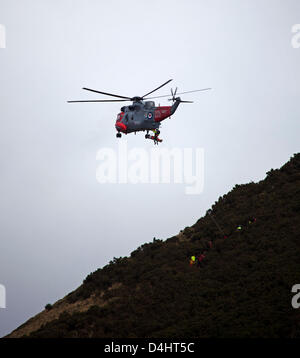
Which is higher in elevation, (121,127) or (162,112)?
(162,112)

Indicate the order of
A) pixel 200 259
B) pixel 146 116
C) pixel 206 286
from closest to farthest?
Result: pixel 206 286 < pixel 200 259 < pixel 146 116

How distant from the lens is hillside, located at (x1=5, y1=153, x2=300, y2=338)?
15078mm

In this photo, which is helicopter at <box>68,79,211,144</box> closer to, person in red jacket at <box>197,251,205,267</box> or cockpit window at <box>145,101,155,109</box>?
cockpit window at <box>145,101,155,109</box>

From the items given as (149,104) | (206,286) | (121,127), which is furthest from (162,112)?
(206,286)

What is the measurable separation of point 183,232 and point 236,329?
1505cm

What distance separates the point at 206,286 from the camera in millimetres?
19016

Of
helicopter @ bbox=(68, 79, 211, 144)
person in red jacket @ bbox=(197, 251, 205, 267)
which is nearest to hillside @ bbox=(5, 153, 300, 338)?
person in red jacket @ bbox=(197, 251, 205, 267)

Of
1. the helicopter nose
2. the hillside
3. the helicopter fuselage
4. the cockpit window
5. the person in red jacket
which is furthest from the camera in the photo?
the helicopter nose

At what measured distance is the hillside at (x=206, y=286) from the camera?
15.1m

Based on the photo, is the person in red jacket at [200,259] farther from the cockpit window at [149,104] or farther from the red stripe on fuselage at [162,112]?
the cockpit window at [149,104]

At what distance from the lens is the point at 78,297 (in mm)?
22625

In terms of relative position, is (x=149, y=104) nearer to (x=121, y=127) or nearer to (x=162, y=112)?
(x=162, y=112)
